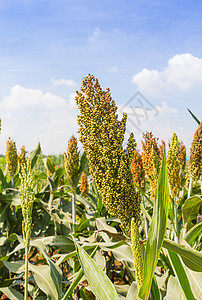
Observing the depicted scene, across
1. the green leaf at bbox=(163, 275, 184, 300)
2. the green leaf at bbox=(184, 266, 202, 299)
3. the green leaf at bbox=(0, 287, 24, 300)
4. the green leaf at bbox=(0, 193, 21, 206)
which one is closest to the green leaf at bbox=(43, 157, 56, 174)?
the green leaf at bbox=(0, 193, 21, 206)

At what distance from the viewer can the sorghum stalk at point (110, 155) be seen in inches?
43.9

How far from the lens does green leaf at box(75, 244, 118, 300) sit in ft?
2.80

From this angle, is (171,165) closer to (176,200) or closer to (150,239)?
(176,200)

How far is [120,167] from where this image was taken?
1.10m

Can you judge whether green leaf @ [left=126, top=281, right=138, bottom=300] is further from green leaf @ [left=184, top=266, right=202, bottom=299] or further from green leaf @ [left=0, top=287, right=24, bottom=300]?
green leaf @ [left=0, top=287, right=24, bottom=300]

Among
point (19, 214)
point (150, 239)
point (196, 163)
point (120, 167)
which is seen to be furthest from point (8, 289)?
point (150, 239)

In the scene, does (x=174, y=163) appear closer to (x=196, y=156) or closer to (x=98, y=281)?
(x=196, y=156)

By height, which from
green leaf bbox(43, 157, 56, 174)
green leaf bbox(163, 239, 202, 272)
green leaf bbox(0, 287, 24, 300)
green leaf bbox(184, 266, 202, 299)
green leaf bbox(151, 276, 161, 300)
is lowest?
green leaf bbox(0, 287, 24, 300)

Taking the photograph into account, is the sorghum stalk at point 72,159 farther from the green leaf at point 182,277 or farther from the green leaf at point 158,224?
the green leaf at point 158,224

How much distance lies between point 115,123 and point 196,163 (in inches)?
27.9

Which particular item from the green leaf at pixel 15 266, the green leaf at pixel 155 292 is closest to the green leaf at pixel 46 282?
the green leaf at pixel 15 266

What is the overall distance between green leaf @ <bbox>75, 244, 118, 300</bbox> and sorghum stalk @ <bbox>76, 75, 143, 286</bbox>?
0.95 feet

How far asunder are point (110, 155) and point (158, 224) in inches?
19.9

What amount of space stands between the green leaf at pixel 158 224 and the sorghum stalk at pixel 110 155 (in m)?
0.43
